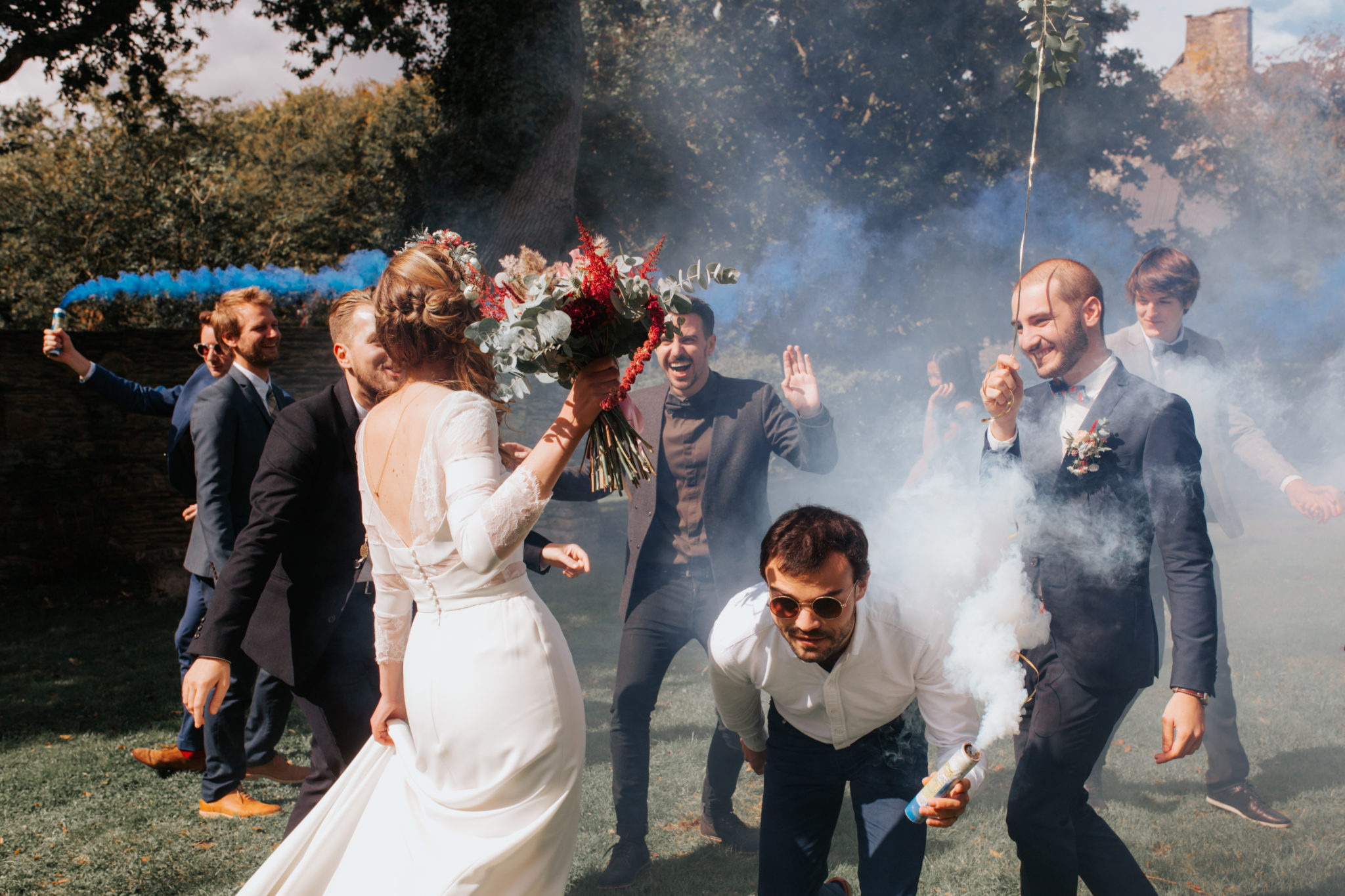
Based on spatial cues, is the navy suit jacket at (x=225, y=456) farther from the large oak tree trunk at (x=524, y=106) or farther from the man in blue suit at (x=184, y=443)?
the large oak tree trunk at (x=524, y=106)

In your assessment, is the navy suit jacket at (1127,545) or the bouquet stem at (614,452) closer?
the bouquet stem at (614,452)

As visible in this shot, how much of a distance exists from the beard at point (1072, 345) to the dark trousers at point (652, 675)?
5.94 feet

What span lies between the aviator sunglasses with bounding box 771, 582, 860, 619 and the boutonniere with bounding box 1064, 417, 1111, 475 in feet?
2.99

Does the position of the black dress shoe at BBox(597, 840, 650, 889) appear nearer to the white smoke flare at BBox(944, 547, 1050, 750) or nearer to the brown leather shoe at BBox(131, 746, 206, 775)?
the white smoke flare at BBox(944, 547, 1050, 750)

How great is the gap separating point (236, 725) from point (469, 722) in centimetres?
264

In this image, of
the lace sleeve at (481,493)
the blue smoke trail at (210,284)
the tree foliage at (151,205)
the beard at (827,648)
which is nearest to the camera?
the lace sleeve at (481,493)

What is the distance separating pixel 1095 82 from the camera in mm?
16031

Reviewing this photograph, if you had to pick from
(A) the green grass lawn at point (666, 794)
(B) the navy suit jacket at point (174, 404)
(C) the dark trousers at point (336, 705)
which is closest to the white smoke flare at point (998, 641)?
(A) the green grass lawn at point (666, 794)

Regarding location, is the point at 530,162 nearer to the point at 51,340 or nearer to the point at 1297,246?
the point at 51,340

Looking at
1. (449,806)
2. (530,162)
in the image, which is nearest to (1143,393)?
(449,806)

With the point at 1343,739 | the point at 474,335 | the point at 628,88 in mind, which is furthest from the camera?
the point at 628,88

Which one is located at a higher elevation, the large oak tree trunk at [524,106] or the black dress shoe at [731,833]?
the large oak tree trunk at [524,106]

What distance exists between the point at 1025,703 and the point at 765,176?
1502 centimetres

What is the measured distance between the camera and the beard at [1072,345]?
120 inches
